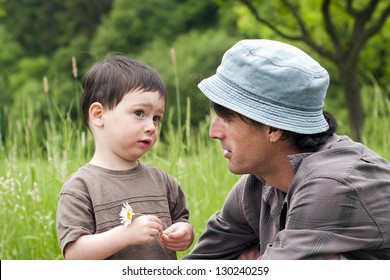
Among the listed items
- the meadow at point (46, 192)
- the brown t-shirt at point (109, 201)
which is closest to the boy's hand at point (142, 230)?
the brown t-shirt at point (109, 201)

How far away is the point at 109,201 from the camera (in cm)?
252

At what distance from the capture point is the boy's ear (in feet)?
8.58

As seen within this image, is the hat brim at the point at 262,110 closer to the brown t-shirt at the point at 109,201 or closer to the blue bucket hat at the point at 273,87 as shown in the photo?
the blue bucket hat at the point at 273,87

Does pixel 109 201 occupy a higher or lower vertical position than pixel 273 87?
lower

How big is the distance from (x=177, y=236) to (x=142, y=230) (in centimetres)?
16

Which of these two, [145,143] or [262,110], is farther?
[145,143]

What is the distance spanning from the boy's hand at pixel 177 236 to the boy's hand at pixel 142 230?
0.10 m

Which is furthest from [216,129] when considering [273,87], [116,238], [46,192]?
[46,192]

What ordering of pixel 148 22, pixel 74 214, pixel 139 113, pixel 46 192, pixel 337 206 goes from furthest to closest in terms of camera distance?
pixel 148 22, pixel 46 192, pixel 139 113, pixel 74 214, pixel 337 206

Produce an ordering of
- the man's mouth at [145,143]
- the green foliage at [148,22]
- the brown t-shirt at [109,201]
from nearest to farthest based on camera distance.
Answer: the brown t-shirt at [109,201] < the man's mouth at [145,143] < the green foliage at [148,22]

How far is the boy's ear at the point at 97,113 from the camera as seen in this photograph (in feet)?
8.58

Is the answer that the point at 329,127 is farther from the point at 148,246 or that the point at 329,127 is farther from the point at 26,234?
the point at 26,234

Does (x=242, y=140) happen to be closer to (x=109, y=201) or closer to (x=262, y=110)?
(x=262, y=110)
